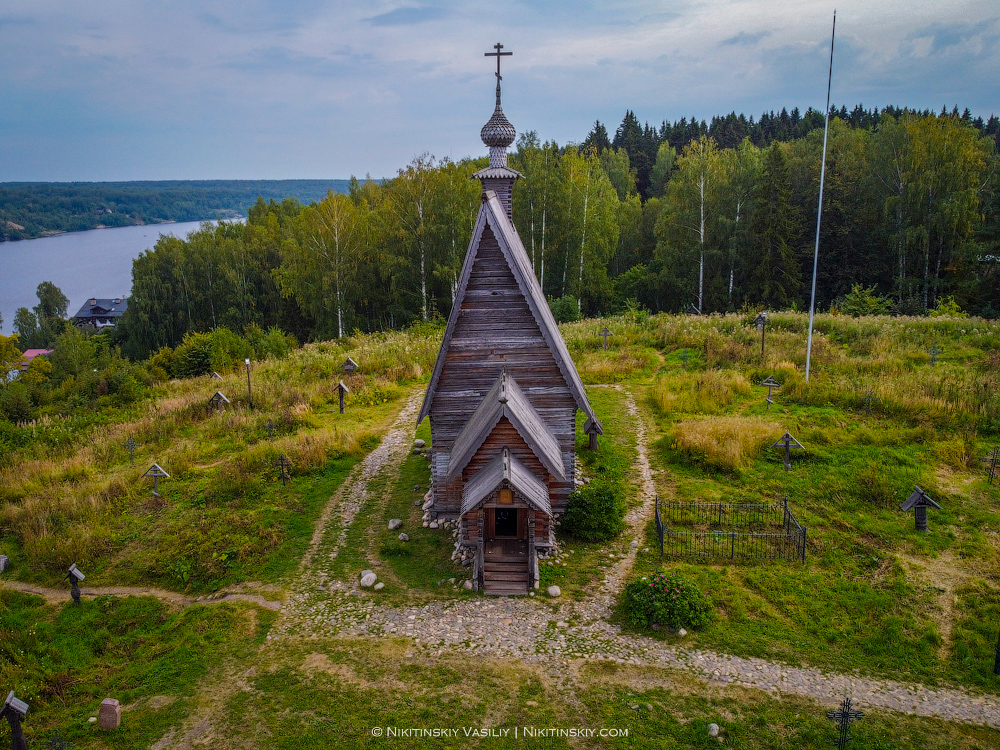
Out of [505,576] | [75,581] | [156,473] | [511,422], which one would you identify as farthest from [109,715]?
[156,473]

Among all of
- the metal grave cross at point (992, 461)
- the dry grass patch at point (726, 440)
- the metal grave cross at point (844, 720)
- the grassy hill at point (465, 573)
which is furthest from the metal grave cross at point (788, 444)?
the metal grave cross at point (844, 720)

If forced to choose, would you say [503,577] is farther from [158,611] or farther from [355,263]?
[355,263]

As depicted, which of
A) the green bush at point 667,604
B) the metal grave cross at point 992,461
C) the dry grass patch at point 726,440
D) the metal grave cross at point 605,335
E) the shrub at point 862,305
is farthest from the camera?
the shrub at point 862,305

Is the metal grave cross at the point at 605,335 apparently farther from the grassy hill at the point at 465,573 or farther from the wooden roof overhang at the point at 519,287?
the wooden roof overhang at the point at 519,287

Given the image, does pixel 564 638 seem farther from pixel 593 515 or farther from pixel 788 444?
pixel 788 444

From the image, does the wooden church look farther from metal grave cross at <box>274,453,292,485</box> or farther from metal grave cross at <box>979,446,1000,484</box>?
metal grave cross at <box>979,446,1000,484</box>

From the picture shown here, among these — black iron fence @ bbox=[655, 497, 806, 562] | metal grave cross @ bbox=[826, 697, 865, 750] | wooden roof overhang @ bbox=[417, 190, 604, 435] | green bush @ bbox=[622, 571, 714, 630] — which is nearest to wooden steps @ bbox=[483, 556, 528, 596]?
green bush @ bbox=[622, 571, 714, 630]
